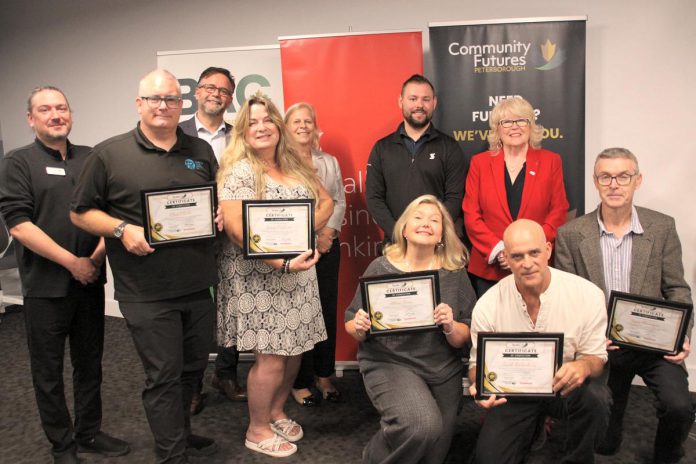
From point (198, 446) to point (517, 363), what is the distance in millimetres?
1840

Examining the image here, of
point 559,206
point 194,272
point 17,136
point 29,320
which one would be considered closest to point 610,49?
point 559,206

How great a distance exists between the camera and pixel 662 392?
9.14 feet

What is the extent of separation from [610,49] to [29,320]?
13.0ft

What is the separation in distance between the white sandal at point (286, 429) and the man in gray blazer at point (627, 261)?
1665 mm

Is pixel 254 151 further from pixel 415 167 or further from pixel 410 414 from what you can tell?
pixel 410 414

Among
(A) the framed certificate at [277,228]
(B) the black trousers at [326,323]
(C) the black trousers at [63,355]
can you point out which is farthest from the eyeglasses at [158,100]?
(B) the black trousers at [326,323]

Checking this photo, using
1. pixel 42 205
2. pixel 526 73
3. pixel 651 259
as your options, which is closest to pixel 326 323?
pixel 42 205

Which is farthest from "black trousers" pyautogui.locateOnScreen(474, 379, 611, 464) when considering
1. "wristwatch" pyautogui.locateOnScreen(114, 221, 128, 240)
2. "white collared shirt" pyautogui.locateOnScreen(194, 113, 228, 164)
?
"white collared shirt" pyautogui.locateOnScreen(194, 113, 228, 164)

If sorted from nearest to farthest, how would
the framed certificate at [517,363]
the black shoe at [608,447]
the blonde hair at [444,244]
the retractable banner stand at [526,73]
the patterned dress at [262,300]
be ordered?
1. the framed certificate at [517,363]
2. the blonde hair at [444,244]
3. the patterned dress at [262,300]
4. the black shoe at [608,447]
5. the retractable banner stand at [526,73]

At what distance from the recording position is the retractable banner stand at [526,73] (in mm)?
3932

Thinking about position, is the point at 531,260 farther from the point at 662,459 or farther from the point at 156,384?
the point at 156,384

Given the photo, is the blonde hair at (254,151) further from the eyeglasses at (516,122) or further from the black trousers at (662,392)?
the black trousers at (662,392)

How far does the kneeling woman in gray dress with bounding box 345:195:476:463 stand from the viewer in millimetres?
2582

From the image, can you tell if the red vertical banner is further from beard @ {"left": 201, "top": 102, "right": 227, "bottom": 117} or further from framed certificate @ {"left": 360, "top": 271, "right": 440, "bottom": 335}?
framed certificate @ {"left": 360, "top": 271, "right": 440, "bottom": 335}
